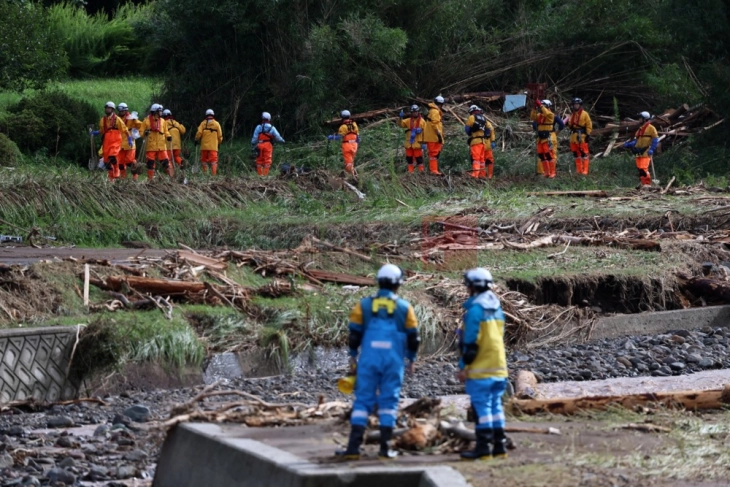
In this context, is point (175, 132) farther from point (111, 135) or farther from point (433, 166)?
point (433, 166)

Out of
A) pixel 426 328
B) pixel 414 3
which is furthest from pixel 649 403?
pixel 414 3

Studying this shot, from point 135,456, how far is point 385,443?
2.97 meters

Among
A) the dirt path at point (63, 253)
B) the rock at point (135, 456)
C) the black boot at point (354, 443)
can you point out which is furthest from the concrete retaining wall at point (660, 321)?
the black boot at point (354, 443)

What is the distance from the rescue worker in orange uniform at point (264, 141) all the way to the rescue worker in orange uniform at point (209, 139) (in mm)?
1022

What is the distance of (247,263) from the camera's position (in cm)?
1666

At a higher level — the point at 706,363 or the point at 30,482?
the point at 30,482

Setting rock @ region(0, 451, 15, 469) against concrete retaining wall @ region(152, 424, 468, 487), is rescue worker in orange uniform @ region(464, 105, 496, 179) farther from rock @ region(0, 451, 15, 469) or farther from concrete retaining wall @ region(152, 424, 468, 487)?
concrete retaining wall @ region(152, 424, 468, 487)

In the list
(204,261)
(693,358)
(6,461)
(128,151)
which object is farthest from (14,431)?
(128,151)

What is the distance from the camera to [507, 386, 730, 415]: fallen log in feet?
32.6

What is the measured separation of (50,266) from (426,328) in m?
4.79

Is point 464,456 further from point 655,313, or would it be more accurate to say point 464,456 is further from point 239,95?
point 239,95

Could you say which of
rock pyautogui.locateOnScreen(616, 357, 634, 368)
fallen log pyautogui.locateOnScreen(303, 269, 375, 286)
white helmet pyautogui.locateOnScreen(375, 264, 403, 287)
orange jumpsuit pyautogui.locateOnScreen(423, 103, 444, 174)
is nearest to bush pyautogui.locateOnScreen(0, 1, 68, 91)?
orange jumpsuit pyautogui.locateOnScreen(423, 103, 444, 174)

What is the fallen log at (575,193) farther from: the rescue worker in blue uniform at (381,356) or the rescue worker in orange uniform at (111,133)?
the rescue worker in blue uniform at (381,356)

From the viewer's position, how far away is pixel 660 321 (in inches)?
677
